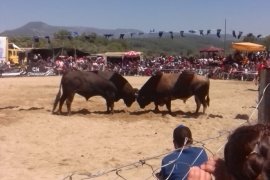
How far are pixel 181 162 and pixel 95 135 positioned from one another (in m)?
7.98

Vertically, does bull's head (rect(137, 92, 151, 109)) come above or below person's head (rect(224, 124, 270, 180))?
below

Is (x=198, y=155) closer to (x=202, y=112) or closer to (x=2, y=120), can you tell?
(x=2, y=120)

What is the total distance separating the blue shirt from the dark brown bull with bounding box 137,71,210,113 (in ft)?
37.0

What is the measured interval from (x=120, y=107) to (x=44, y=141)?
6.21m

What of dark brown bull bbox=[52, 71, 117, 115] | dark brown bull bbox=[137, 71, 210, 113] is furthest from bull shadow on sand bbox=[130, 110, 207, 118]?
dark brown bull bbox=[52, 71, 117, 115]

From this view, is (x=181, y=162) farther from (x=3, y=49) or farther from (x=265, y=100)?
(x=3, y=49)

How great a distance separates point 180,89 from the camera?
52.3 ft

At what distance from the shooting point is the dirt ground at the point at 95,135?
29.3 ft

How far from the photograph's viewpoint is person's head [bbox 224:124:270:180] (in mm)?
1910

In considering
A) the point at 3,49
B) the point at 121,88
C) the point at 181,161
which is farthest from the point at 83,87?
the point at 3,49

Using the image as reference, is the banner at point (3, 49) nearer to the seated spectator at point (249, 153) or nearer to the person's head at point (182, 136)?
the person's head at point (182, 136)

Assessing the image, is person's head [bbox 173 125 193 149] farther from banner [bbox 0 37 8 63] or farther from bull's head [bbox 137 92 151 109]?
banner [bbox 0 37 8 63]

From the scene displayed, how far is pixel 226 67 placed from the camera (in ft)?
106

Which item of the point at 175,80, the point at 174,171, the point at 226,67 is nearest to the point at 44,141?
the point at 175,80
